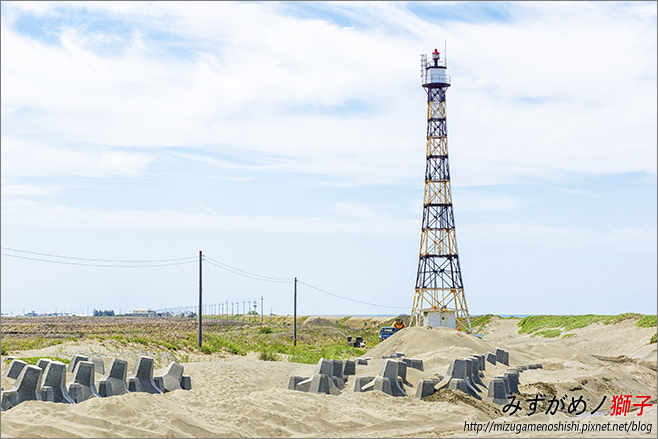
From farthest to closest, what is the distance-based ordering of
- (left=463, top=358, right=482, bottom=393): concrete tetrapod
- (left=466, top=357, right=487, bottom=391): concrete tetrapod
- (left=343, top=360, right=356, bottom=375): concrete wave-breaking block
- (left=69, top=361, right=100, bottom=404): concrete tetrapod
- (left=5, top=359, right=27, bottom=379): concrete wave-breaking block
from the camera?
(left=343, top=360, right=356, bottom=375): concrete wave-breaking block → (left=466, top=357, right=487, bottom=391): concrete tetrapod → (left=463, top=358, right=482, bottom=393): concrete tetrapod → (left=5, top=359, right=27, bottom=379): concrete wave-breaking block → (left=69, top=361, right=100, bottom=404): concrete tetrapod

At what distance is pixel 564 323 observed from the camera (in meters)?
68.7

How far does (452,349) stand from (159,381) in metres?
14.8

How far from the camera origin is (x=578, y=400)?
67.8 feet

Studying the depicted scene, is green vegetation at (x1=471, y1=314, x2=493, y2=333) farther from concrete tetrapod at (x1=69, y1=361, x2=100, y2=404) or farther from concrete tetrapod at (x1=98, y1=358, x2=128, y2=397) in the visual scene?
concrete tetrapod at (x1=69, y1=361, x2=100, y2=404)

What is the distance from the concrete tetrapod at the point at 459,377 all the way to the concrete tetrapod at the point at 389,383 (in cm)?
100

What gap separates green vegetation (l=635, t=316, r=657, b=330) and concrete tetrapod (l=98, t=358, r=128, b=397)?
44.4 m

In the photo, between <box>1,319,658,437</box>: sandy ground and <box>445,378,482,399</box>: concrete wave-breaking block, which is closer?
<box>1,319,658,437</box>: sandy ground

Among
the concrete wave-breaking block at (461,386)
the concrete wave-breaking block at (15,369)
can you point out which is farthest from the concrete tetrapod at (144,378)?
the concrete wave-breaking block at (461,386)

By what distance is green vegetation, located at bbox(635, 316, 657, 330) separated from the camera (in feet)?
170

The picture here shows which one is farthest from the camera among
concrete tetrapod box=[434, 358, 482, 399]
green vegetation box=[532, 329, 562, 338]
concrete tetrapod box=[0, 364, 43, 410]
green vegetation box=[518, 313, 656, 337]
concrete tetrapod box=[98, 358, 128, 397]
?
green vegetation box=[532, 329, 562, 338]

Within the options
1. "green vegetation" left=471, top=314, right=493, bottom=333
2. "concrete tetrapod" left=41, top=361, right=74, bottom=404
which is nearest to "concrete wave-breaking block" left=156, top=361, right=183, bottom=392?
"concrete tetrapod" left=41, top=361, right=74, bottom=404

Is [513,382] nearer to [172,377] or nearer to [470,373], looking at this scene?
[470,373]

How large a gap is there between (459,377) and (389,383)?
7.29 feet

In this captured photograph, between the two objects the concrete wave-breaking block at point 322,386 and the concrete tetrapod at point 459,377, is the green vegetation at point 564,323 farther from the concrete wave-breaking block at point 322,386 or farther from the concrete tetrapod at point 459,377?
the concrete wave-breaking block at point 322,386
